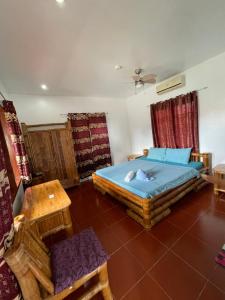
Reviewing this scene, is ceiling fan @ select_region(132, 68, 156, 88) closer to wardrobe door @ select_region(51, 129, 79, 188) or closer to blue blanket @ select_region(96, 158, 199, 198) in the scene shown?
blue blanket @ select_region(96, 158, 199, 198)

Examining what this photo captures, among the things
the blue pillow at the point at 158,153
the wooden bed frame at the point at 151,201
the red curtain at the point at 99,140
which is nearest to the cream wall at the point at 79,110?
the red curtain at the point at 99,140

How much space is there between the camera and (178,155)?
129 inches

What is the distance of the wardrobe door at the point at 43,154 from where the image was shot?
10.8 feet

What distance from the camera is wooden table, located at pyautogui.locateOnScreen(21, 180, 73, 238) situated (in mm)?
1501

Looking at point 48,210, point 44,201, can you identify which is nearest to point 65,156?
point 44,201

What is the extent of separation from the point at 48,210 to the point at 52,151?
225cm

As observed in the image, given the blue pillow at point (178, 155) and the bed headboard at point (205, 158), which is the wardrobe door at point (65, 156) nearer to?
the blue pillow at point (178, 155)

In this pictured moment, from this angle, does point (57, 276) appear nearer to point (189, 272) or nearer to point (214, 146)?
point (189, 272)

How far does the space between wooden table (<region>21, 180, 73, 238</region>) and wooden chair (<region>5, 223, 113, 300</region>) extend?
0.41 metres

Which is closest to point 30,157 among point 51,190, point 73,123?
point 73,123

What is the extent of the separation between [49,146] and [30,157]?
493 millimetres

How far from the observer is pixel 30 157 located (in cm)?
327

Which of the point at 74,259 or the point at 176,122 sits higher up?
the point at 176,122

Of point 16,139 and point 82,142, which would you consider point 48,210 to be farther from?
point 82,142
